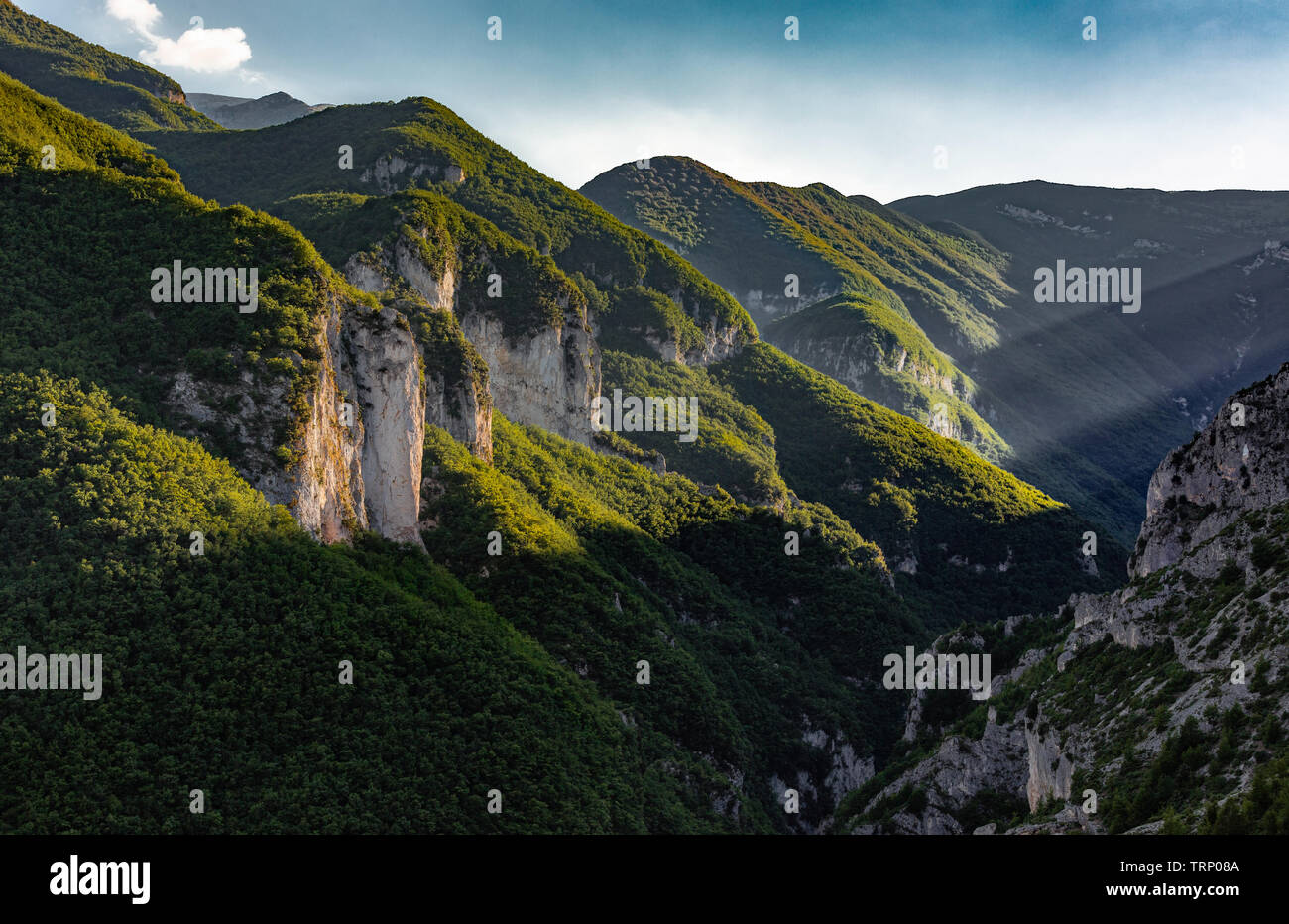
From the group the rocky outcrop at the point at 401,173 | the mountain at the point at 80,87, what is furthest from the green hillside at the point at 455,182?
the mountain at the point at 80,87

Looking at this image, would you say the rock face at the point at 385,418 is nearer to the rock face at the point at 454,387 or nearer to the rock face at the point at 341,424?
the rock face at the point at 341,424

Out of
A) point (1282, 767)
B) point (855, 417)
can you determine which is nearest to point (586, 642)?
point (1282, 767)

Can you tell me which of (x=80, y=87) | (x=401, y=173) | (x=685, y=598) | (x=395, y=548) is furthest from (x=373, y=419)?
(x=80, y=87)

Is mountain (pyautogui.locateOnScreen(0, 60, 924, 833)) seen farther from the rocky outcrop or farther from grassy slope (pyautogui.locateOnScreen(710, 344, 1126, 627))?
the rocky outcrop

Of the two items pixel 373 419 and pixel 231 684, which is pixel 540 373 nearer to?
pixel 373 419

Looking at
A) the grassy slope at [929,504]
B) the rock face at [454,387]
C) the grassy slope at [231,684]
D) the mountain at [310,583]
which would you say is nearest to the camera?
the grassy slope at [231,684]
